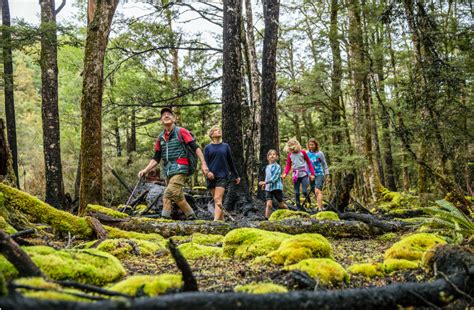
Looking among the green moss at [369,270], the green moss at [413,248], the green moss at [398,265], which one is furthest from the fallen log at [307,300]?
the green moss at [413,248]

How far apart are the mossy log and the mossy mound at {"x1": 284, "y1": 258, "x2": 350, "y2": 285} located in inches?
111

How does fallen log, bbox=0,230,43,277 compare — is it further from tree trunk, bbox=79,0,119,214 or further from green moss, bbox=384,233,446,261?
tree trunk, bbox=79,0,119,214

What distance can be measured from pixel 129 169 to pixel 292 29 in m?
14.7

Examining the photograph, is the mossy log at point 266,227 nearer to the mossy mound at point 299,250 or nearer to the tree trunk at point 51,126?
the mossy mound at point 299,250

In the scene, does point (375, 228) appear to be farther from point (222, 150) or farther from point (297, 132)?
point (297, 132)

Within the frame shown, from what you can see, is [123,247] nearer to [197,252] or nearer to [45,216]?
[197,252]

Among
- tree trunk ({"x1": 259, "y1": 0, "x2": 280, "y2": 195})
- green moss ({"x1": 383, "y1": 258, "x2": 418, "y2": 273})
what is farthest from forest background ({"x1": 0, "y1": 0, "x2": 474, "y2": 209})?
green moss ({"x1": 383, "y1": 258, "x2": 418, "y2": 273})

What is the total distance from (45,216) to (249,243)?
296 centimetres

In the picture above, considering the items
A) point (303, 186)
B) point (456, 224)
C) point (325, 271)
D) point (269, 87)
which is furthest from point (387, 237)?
point (269, 87)

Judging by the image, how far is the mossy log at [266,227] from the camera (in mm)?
5738

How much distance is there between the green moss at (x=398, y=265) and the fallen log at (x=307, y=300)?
1.16m

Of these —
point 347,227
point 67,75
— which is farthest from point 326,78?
point 67,75

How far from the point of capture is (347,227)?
5.95 metres

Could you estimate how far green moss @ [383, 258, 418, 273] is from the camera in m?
3.20
